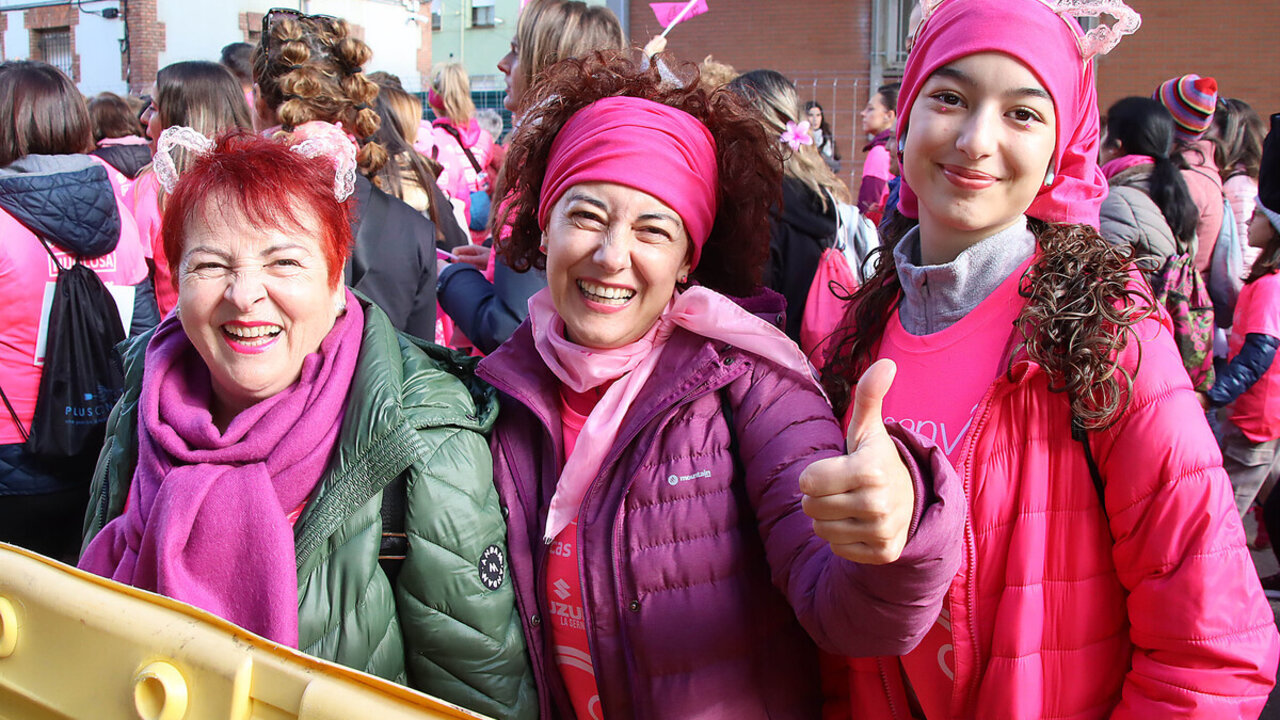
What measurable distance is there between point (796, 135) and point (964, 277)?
6.41 ft

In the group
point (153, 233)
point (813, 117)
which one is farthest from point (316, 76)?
point (813, 117)

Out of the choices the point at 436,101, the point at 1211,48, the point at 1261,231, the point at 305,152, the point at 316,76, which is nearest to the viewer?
the point at 305,152

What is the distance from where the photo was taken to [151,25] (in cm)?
2444

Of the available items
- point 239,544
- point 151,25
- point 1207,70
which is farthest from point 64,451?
point 151,25

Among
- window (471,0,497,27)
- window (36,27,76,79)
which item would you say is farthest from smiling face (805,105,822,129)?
window (36,27,76,79)

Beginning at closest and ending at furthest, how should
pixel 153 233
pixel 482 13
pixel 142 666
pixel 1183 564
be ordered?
pixel 142 666, pixel 1183 564, pixel 153 233, pixel 482 13

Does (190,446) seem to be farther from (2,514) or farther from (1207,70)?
(1207,70)

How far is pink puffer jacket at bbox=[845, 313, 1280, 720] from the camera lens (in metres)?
1.46

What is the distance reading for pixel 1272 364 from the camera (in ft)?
14.1

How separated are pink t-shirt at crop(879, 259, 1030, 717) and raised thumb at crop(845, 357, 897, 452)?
1.38 feet

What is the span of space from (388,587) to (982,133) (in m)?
1.37

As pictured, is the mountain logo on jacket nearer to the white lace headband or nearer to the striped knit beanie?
the white lace headband

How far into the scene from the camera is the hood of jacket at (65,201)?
10.8 feet

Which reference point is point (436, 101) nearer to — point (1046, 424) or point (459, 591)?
point (459, 591)
